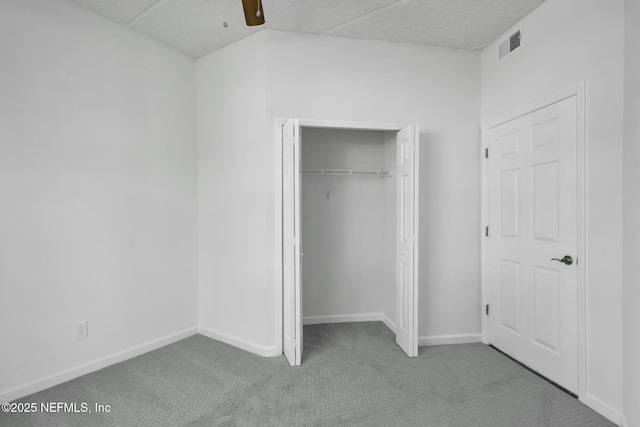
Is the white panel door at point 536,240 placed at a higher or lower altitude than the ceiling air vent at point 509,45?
lower

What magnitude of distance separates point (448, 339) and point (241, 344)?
1.95m

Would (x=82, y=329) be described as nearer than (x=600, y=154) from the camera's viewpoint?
No

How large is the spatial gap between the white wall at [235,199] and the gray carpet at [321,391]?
0.33m

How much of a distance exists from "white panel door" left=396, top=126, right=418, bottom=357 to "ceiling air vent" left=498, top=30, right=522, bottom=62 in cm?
105

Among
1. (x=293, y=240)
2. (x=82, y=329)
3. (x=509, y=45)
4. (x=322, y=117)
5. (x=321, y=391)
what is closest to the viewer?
(x=321, y=391)

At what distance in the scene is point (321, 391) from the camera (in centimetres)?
232

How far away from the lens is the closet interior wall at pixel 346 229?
143 inches

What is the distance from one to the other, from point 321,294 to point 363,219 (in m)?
0.95

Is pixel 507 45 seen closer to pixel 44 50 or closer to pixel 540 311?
pixel 540 311

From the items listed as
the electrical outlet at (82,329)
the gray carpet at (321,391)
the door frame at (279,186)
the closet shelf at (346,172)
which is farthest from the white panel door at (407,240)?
the electrical outlet at (82,329)

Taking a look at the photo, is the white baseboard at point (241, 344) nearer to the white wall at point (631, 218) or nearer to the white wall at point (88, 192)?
the white wall at point (88, 192)

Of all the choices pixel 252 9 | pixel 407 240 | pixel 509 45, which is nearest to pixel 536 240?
pixel 407 240

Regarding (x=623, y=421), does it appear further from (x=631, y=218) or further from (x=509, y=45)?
(x=509, y=45)

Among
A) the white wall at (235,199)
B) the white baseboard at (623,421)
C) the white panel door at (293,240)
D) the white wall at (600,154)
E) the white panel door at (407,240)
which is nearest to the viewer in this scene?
the white baseboard at (623,421)
